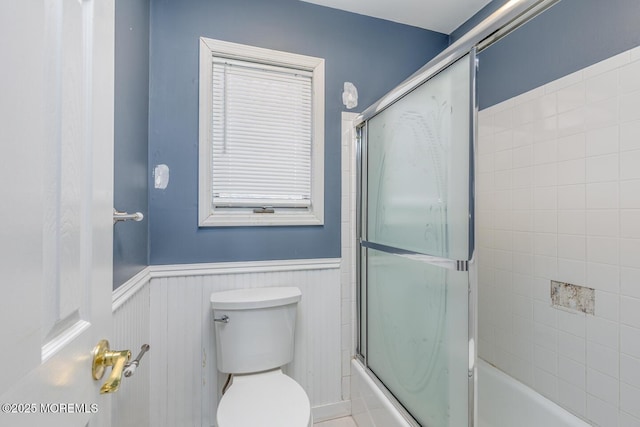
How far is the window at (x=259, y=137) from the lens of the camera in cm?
151

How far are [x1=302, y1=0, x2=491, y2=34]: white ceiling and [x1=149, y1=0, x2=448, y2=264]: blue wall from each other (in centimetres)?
5

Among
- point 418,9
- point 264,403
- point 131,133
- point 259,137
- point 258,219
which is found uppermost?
point 418,9

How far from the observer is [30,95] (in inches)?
13.9

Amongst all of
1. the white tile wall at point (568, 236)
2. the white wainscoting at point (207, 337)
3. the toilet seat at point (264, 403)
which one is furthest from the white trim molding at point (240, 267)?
the white tile wall at point (568, 236)

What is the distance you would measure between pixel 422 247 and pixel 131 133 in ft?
4.18

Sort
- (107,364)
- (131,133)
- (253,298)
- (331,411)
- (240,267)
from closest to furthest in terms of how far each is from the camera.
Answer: (107,364) → (131,133) → (253,298) → (240,267) → (331,411)

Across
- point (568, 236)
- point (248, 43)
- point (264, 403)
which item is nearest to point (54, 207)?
point (264, 403)

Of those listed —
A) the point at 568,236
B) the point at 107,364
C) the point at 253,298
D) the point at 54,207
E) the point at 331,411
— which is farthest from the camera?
the point at 331,411

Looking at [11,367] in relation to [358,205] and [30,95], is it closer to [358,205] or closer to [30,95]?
[30,95]

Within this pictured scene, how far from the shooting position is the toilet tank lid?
4.48ft

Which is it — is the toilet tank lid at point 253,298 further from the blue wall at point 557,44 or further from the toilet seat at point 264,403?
the blue wall at point 557,44

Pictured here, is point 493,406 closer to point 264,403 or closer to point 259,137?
point 264,403

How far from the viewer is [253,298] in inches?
55.4

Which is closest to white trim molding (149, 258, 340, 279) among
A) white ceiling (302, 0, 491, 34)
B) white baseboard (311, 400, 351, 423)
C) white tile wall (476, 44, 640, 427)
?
white baseboard (311, 400, 351, 423)
